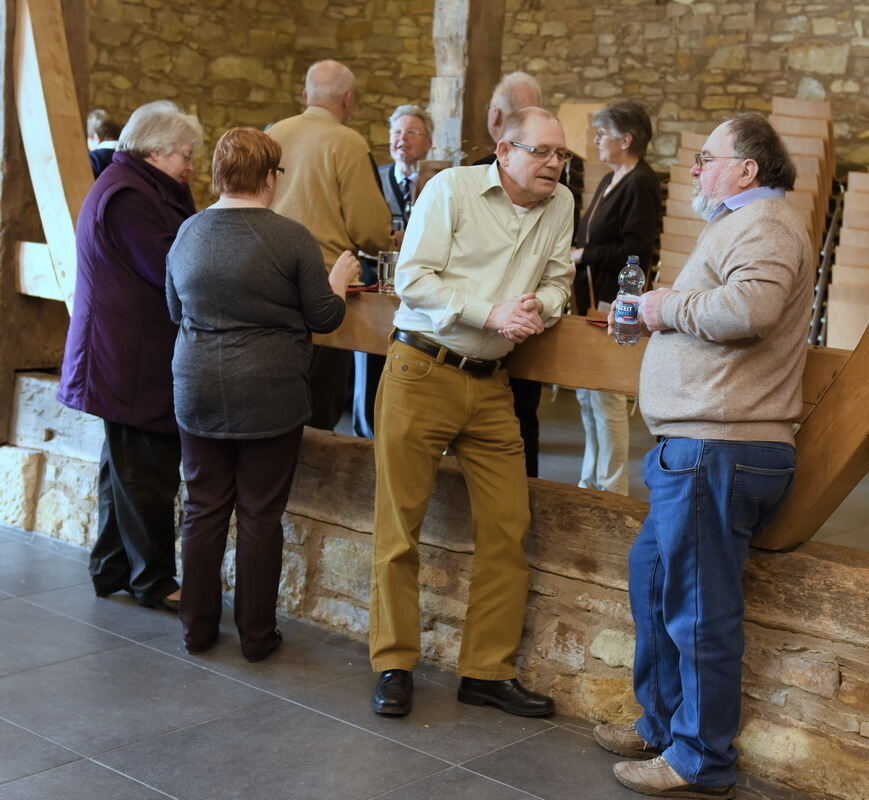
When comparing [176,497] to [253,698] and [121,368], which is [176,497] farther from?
[253,698]

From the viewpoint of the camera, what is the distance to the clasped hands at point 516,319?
9.70 ft

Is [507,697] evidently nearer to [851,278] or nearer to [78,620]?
[78,620]

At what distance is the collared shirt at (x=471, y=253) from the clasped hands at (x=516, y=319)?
0.16 ft

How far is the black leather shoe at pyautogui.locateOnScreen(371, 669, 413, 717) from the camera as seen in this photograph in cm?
313

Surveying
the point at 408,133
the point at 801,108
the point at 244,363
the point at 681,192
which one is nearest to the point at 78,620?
the point at 244,363

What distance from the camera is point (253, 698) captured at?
3.21m

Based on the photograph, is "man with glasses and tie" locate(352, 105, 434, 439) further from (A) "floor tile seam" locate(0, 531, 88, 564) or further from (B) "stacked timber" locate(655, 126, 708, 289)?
(B) "stacked timber" locate(655, 126, 708, 289)

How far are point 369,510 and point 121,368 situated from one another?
95 cm

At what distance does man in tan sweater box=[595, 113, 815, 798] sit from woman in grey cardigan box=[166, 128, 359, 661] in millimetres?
1099

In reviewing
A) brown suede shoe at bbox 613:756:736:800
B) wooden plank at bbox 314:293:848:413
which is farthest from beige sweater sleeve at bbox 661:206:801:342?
brown suede shoe at bbox 613:756:736:800

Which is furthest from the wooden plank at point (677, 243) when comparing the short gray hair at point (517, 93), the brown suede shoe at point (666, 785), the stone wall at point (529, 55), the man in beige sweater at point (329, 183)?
the brown suede shoe at point (666, 785)

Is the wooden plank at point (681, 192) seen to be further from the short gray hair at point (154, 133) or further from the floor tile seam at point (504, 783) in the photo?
the floor tile seam at point (504, 783)

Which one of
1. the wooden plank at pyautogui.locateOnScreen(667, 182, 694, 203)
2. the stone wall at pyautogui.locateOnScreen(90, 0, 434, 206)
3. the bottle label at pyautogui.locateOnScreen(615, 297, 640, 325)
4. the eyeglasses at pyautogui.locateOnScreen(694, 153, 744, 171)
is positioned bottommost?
the bottle label at pyautogui.locateOnScreen(615, 297, 640, 325)

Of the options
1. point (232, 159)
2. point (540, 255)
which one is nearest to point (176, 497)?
point (232, 159)
